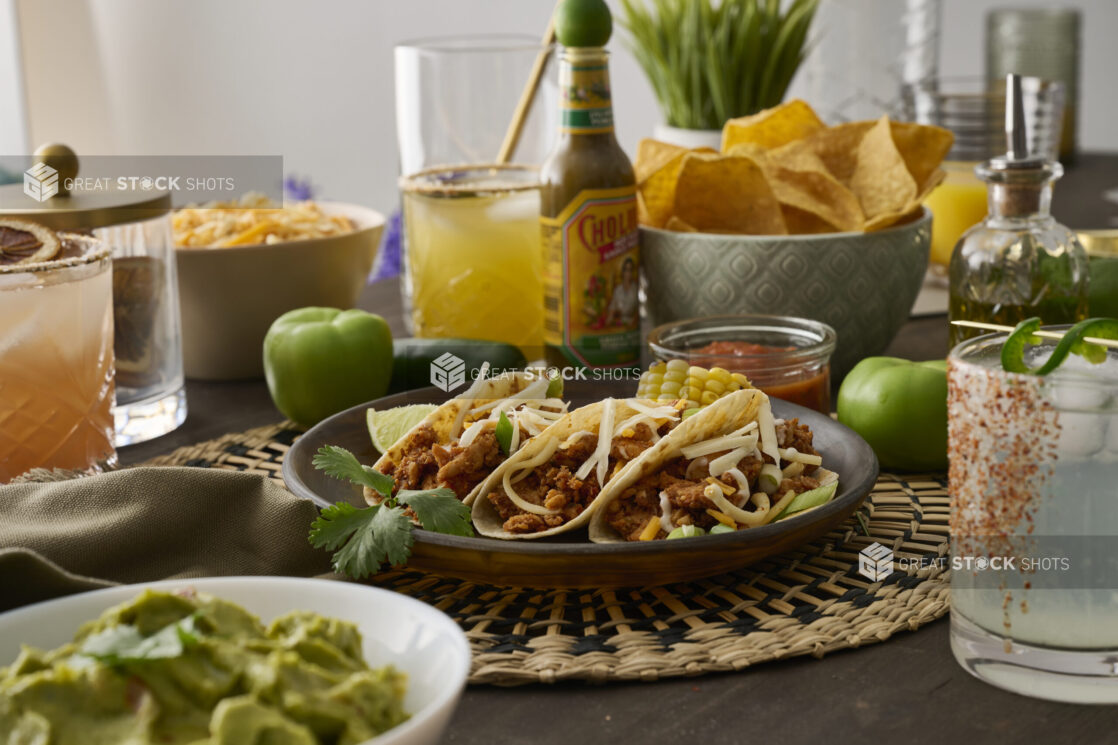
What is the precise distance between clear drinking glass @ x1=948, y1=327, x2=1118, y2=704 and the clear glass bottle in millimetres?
692

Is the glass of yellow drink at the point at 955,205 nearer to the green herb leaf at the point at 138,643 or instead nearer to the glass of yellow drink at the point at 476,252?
the glass of yellow drink at the point at 476,252

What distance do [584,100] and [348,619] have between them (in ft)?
3.48

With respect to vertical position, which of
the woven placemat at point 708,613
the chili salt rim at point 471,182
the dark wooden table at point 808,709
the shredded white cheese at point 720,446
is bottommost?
the dark wooden table at point 808,709

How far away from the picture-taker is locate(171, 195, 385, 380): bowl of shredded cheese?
1.84 metres

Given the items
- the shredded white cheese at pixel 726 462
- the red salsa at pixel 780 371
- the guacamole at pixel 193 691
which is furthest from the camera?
the red salsa at pixel 780 371

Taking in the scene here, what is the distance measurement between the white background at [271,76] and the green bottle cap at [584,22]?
3.58 metres

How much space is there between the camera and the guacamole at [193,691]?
67 centimetres

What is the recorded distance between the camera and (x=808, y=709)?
2.90 ft

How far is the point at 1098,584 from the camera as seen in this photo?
82 cm

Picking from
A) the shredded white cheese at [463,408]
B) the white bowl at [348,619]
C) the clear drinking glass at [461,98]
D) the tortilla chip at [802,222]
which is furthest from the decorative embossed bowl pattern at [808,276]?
the white bowl at [348,619]

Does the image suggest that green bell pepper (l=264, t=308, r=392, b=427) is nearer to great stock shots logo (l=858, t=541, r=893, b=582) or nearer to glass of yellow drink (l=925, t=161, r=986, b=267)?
great stock shots logo (l=858, t=541, r=893, b=582)

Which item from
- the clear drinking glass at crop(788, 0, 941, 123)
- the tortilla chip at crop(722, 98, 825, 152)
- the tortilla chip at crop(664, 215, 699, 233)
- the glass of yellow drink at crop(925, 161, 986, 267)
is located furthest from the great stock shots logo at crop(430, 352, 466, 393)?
the clear drinking glass at crop(788, 0, 941, 123)

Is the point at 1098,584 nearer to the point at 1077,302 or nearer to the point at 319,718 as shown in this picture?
the point at 319,718

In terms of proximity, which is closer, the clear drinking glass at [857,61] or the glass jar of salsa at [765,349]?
the glass jar of salsa at [765,349]
